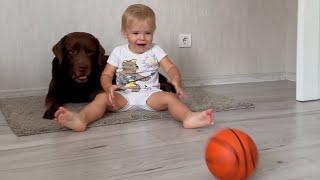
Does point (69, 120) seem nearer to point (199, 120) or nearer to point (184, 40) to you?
point (199, 120)

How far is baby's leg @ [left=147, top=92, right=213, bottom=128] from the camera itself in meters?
1.42

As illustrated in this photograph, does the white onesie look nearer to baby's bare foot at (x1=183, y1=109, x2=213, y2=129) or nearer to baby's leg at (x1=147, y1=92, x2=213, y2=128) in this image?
baby's leg at (x1=147, y1=92, x2=213, y2=128)

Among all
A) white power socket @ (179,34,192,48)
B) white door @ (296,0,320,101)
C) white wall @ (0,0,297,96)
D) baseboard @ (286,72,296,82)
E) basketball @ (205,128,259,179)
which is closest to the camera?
basketball @ (205,128,259,179)

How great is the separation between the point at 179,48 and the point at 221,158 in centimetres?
166

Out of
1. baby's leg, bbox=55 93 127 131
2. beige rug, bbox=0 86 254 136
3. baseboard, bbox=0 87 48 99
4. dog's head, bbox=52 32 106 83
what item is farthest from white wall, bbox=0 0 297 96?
baby's leg, bbox=55 93 127 131

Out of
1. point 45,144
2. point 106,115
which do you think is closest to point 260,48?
point 106,115

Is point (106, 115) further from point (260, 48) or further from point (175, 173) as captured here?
point (260, 48)

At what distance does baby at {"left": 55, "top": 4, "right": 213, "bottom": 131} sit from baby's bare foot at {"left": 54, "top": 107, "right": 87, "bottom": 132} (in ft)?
0.26

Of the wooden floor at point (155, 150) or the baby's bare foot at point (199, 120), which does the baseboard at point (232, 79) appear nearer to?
the wooden floor at point (155, 150)

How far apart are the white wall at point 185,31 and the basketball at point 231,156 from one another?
5.05 feet

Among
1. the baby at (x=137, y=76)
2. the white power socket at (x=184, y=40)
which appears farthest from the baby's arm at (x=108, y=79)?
the white power socket at (x=184, y=40)

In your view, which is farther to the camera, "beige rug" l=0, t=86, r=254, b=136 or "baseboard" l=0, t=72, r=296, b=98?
"baseboard" l=0, t=72, r=296, b=98

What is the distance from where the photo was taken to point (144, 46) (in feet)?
5.55

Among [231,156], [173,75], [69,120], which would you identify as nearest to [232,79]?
[173,75]
